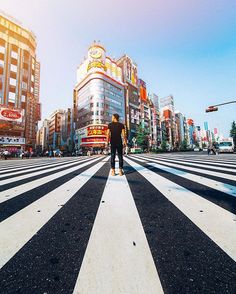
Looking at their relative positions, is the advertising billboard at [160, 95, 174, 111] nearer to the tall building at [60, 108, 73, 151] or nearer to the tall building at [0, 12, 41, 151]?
the tall building at [60, 108, 73, 151]

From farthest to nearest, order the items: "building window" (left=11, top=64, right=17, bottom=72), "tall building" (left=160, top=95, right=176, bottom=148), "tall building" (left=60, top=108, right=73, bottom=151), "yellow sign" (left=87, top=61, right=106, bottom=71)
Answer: "tall building" (left=160, top=95, right=176, bottom=148), "tall building" (left=60, top=108, right=73, bottom=151), "yellow sign" (left=87, top=61, right=106, bottom=71), "building window" (left=11, top=64, right=17, bottom=72)

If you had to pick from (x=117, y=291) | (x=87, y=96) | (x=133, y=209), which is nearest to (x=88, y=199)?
(x=133, y=209)

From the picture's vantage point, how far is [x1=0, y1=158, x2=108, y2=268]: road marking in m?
0.97

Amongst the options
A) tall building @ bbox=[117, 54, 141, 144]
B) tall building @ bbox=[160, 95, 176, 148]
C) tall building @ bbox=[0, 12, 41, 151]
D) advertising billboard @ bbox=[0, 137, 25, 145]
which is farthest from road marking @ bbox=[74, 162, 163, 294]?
tall building @ bbox=[160, 95, 176, 148]

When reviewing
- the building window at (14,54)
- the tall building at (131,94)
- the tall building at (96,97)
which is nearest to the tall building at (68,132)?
the tall building at (96,97)

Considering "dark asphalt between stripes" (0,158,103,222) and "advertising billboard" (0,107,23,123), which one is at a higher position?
"advertising billboard" (0,107,23,123)

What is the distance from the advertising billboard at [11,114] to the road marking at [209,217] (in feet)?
121

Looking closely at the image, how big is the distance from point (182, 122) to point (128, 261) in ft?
380

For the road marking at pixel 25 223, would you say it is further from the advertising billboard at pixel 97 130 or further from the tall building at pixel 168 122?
the tall building at pixel 168 122

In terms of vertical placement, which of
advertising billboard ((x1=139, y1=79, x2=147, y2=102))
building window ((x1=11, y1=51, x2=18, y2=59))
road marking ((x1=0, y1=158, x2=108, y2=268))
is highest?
advertising billboard ((x1=139, y1=79, x2=147, y2=102))

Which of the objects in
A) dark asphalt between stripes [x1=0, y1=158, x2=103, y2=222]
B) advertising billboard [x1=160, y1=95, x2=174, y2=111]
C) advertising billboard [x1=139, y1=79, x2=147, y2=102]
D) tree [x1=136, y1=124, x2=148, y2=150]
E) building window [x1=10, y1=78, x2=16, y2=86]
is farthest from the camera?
advertising billboard [x1=160, y1=95, x2=174, y2=111]

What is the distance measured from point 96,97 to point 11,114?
83.7 ft

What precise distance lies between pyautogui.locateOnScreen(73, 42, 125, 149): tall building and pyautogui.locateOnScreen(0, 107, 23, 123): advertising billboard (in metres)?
18.3

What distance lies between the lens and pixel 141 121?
6450 cm
